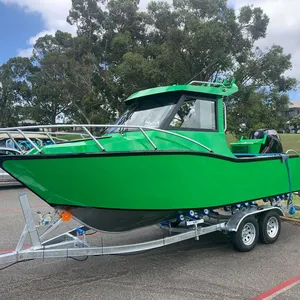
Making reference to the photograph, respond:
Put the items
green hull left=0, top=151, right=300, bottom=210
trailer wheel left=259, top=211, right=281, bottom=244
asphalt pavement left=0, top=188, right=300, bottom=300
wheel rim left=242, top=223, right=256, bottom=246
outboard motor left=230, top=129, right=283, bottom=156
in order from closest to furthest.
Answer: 1. green hull left=0, top=151, right=300, bottom=210
2. asphalt pavement left=0, top=188, right=300, bottom=300
3. wheel rim left=242, top=223, right=256, bottom=246
4. trailer wheel left=259, top=211, right=281, bottom=244
5. outboard motor left=230, top=129, right=283, bottom=156

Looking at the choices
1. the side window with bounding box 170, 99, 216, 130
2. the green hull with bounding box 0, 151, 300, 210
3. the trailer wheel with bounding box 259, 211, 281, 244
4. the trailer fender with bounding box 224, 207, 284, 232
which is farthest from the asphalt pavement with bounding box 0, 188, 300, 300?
the side window with bounding box 170, 99, 216, 130

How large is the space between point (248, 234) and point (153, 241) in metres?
1.83

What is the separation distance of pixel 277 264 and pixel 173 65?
16.0m

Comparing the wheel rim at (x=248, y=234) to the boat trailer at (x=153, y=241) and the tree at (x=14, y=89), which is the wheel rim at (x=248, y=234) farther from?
the tree at (x=14, y=89)

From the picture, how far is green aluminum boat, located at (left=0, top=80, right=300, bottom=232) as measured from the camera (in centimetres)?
385

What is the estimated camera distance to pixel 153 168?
4.20 m

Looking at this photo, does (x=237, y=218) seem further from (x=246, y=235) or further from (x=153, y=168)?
(x=153, y=168)

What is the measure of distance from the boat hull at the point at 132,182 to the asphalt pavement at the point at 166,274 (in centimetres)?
67

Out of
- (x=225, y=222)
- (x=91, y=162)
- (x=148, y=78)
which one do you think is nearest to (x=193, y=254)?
(x=225, y=222)

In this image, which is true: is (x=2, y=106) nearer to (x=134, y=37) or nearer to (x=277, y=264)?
(x=134, y=37)

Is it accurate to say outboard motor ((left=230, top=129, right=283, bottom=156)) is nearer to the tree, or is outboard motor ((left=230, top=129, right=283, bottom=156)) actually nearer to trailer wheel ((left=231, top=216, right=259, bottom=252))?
trailer wheel ((left=231, top=216, right=259, bottom=252))

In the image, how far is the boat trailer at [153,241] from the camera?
13.1 feet

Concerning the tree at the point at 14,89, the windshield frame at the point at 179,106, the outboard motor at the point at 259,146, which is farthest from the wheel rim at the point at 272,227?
the tree at the point at 14,89

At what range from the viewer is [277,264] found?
16.0 feet
